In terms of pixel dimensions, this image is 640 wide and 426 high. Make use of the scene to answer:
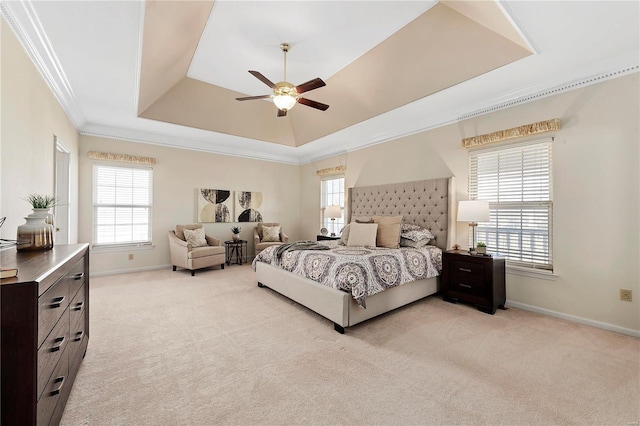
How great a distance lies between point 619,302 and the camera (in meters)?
2.78

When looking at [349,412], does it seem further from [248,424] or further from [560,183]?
[560,183]

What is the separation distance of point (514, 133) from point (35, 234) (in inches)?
182

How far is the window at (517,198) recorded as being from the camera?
10.8ft

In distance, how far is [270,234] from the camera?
626 cm

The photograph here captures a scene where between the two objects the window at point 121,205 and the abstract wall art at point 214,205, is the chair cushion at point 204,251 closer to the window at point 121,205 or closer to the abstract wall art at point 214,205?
the abstract wall art at point 214,205

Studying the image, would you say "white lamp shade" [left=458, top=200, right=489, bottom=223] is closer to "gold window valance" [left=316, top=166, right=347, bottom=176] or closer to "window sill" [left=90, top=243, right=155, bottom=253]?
"gold window valance" [left=316, top=166, right=347, bottom=176]

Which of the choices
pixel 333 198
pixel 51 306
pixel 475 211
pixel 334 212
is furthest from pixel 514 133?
pixel 51 306

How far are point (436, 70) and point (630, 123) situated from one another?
192cm

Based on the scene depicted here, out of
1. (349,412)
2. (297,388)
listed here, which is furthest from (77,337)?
(349,412)

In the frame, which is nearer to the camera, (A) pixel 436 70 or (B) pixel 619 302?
(B) pixel 619 302

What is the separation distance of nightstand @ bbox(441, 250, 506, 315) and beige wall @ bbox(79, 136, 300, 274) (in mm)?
4371

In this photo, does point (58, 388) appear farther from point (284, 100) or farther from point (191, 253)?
point (191, 253)

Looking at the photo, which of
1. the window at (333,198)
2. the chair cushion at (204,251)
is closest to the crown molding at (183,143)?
the window at (333,198)

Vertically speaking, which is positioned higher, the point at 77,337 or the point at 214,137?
the point at 214,137
